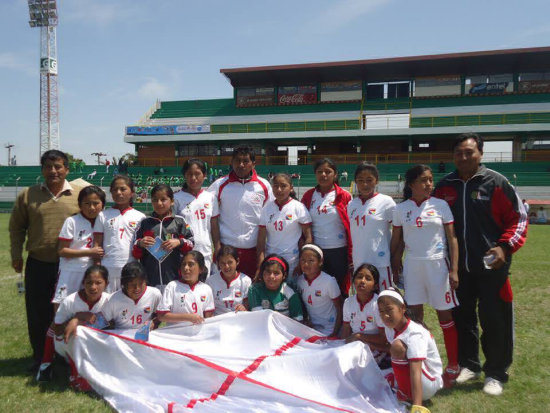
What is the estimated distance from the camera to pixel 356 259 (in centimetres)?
445

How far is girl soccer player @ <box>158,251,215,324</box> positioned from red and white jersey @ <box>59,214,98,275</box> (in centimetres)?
90

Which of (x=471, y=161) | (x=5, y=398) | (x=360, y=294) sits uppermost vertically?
(x=471, y=161)

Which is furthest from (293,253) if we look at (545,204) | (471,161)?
(545,204)

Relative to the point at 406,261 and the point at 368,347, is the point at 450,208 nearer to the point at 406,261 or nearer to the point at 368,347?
the point at 406,261

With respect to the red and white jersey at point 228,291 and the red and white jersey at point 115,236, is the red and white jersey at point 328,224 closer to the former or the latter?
the red and white jersey at point 228,291

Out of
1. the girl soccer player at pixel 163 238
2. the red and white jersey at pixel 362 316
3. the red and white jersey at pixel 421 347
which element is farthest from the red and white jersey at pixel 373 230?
the girl soccer player at pixel 163 238

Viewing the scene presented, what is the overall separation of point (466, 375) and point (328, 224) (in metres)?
2.06

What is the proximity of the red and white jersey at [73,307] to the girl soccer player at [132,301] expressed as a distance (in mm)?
105

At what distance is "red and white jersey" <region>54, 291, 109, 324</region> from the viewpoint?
3.93 m

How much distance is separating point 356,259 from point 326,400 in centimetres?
164

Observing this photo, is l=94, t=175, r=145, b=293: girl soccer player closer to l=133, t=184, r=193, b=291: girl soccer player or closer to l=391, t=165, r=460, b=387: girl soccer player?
l=133, t=184, r=193, b=291: girl soccer player

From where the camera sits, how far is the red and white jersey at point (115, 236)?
4266mm

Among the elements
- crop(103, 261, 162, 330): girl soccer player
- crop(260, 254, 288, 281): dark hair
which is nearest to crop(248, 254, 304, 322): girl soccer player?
crop(260, 254, 288, 281): dark hair

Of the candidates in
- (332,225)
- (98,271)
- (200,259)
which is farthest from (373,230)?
(98,271)
